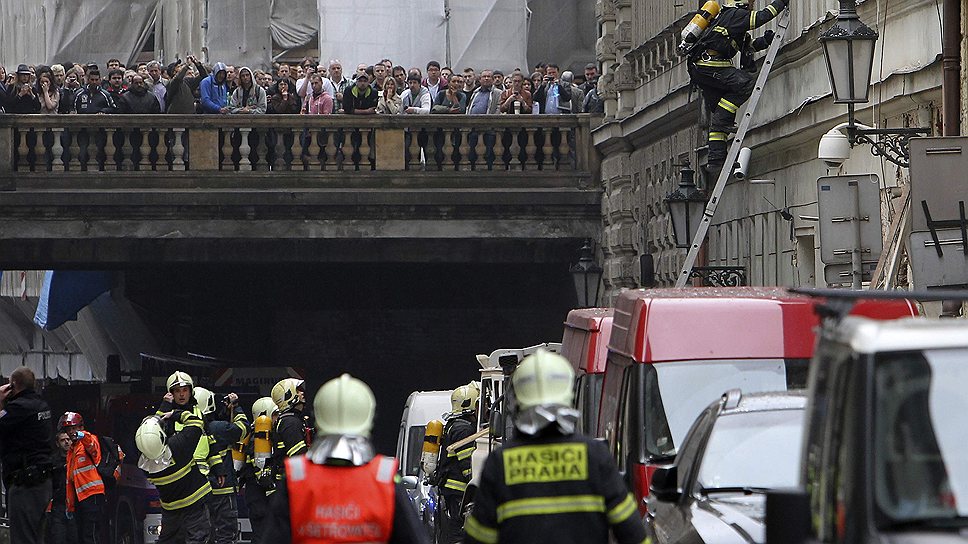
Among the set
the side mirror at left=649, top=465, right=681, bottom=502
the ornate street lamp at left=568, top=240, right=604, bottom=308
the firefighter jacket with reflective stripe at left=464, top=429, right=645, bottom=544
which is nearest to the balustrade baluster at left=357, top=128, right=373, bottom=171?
the ornate street lamp at left=568, top=240, right=604, bottom=308

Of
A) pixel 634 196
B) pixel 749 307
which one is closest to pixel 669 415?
pixel 749 307

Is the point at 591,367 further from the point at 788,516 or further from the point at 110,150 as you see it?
the point at 110,150

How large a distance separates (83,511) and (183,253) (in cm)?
1158

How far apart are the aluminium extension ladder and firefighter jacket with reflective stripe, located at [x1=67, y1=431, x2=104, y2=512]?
515 centimetres

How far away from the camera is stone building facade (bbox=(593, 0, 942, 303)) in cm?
1633

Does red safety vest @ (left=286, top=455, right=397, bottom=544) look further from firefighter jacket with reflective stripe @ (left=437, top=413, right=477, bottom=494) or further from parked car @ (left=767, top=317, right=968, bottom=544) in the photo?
firefighter jacket with reflective stripe @ (left=437, top=413, right=477, bottom=494)

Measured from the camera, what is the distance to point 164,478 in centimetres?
1719

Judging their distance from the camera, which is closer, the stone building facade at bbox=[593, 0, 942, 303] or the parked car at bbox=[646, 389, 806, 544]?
the parked car at bbox=[646, 389, 806, 544]

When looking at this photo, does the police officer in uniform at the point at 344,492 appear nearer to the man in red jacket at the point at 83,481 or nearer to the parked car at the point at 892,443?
the parked car at the point at 892,443

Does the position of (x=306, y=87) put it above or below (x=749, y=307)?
above

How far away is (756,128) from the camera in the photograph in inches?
830

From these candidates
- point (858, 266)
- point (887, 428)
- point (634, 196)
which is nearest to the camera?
point (887, 428)

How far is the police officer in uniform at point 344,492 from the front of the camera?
22.4 ft

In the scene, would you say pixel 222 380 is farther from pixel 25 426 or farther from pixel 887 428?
pixel 887 428
